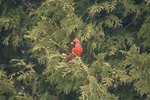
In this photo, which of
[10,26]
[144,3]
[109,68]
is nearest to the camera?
[109,68]

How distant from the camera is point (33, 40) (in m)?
8.52

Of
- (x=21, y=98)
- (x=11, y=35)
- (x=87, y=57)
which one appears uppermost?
(x=11, y=35)

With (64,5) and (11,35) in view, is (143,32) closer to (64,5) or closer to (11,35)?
(64,5)

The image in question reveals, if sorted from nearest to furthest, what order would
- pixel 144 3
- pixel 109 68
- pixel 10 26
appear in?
pixel 109 68
pixel 144 3
pixel 10 26

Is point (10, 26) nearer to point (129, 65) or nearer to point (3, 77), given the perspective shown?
point (3, 77)

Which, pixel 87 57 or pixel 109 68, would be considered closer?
pixel 109 68

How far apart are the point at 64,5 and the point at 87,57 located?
100 cm

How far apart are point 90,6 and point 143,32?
1.06 metres

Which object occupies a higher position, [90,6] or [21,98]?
[90,6]

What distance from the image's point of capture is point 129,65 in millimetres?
7852

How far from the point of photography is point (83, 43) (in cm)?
806

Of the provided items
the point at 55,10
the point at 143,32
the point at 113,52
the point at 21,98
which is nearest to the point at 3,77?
the point at 21,98

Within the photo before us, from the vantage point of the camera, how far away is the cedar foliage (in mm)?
7441

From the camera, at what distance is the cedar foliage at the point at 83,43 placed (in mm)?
7441
